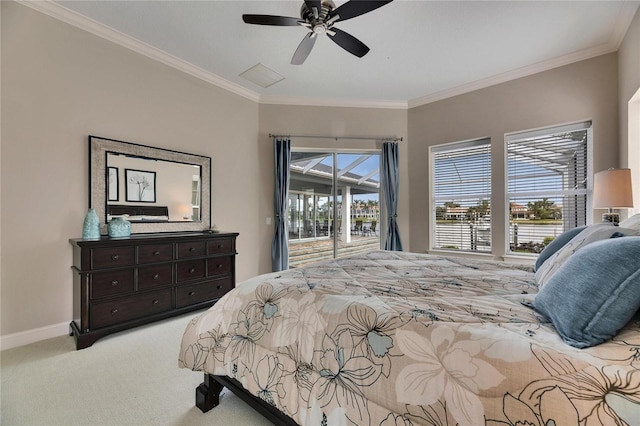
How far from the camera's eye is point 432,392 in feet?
2.79

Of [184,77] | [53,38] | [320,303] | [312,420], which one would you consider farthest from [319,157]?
[312,420]

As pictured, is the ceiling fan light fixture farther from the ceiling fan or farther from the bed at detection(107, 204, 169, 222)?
the bed at detection(107, 204, 169, 222)

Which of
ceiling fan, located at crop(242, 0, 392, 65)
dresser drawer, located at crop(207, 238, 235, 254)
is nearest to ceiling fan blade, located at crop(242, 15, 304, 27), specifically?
ceiling fan, located at crop(242, 0, 392, 65)

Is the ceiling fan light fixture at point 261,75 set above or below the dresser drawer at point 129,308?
above

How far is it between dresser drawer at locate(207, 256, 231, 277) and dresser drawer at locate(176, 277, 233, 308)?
98 millimetres

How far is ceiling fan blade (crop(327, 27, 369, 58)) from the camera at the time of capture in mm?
2255

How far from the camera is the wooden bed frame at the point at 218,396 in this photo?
4.39 ft

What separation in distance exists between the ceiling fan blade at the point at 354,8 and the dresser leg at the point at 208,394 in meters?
2.59

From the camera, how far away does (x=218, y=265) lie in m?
3.25

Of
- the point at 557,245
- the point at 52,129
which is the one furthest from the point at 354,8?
the point at 52,129

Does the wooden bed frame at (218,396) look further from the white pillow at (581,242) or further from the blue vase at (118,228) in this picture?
the blue vase at (118,228)

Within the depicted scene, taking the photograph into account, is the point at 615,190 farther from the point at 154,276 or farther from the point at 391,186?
the point at 154,276

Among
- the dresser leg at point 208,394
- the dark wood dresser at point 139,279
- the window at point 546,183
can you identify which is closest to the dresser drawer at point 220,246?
the dark wood dresser at point 139,279

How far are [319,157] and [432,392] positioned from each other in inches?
159
